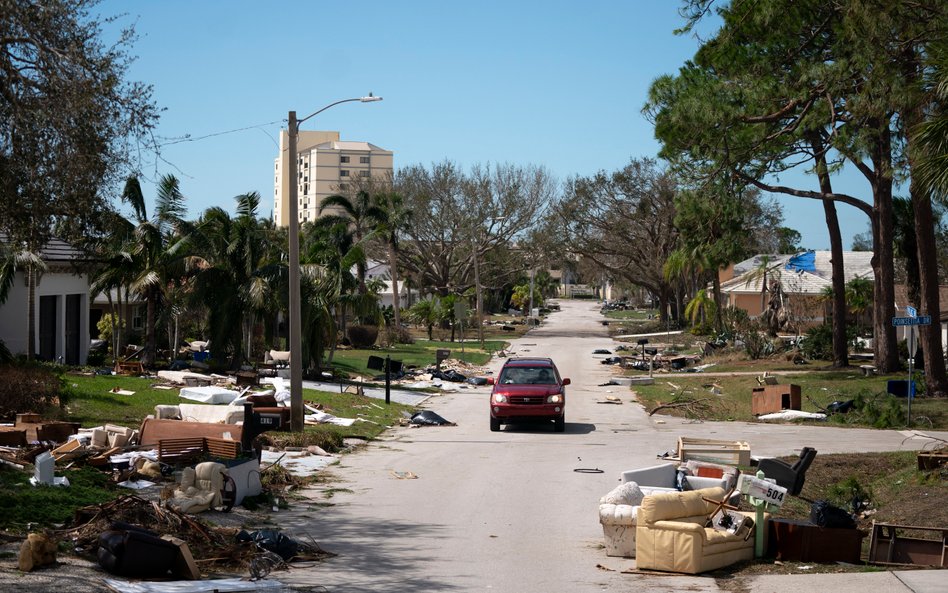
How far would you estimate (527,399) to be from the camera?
23.8 metres

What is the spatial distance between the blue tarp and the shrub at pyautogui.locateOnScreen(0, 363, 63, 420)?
51.5 m

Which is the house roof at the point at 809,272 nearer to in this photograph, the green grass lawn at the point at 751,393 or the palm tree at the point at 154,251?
the green grass lawn at the point at 751,393

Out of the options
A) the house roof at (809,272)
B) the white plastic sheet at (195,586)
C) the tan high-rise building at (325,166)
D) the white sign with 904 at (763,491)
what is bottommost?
the white plastic sheet at (195,586)

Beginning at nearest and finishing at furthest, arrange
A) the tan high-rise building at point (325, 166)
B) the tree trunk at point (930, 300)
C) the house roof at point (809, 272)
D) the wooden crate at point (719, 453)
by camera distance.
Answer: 1. the wooden crate at point (719, 453)
2. the tree trunk at point (930, 300)
3. the house roof at point (809, 272)
4. the tan high-rise building at point (325, 166)

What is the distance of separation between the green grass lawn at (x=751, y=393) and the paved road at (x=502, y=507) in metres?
2.32

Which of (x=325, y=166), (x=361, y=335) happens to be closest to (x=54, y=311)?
(x=361, y=335)

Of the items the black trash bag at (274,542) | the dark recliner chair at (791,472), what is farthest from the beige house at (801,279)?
the black trash bag at (274,542)

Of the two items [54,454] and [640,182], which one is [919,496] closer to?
[54,454]

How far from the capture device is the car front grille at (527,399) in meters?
23.8

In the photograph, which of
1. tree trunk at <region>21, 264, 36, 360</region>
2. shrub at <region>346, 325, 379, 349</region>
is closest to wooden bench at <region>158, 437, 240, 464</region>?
tree trunk at <region>21, 264, 36, 360</region>

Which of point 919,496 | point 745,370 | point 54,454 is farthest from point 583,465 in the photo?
point 745,370

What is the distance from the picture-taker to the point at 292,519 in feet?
43.3

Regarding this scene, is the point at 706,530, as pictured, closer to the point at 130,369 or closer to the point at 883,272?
the point at 130,369

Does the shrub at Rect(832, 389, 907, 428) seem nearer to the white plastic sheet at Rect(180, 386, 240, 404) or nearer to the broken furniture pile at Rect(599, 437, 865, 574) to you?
the broken furniture pile at Rect(599, 437, 865, 574)
